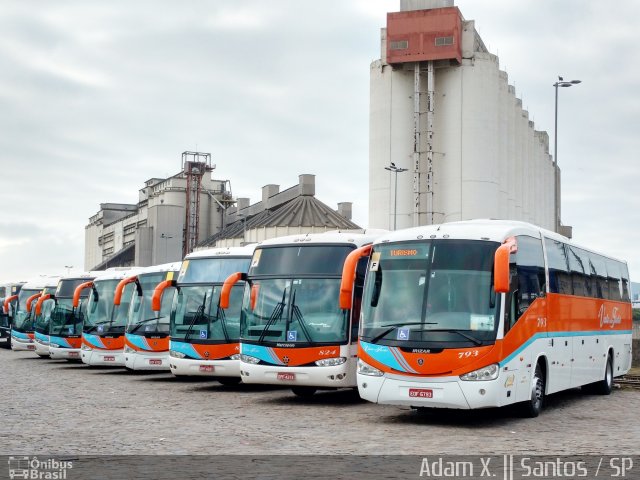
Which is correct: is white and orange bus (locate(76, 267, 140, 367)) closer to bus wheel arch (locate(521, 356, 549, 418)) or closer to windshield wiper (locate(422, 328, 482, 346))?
bus wheel arch (locate(521, 356, 549, 418))

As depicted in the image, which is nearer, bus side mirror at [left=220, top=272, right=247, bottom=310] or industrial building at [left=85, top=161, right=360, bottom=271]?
bus side mirror at [left=220, top=272, right=247, bottom=310]

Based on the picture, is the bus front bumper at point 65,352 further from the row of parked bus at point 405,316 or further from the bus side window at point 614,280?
the bus side window at point 614,280

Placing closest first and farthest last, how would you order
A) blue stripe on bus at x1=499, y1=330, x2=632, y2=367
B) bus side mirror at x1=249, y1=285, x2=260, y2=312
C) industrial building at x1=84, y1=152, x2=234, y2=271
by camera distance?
1. blue stripe on bus at x1=499, y1=330, x2=632, y2=367
2. bus side mirror at x1=249, y1=285, x2=260, y2=312
3. industrial building at x1=84, y1=152, x2=234, y2=271

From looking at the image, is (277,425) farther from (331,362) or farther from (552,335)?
(552,335)

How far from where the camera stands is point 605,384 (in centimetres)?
2141

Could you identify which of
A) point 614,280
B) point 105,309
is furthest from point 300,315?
point 105,309

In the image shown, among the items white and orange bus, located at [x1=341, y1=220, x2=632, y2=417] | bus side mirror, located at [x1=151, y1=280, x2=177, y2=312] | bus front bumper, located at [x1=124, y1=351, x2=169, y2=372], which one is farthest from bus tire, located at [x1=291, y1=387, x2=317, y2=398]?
bus front bumper, located at [x1=124, y1=351, x2=169, y2=372]

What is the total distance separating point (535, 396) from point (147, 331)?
13.2 meters

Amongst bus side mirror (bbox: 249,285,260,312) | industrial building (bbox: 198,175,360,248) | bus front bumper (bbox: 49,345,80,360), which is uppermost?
industrial building (bbox: 198,175,360,248)

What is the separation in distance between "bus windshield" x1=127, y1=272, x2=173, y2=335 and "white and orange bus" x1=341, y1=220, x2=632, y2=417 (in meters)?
11.1

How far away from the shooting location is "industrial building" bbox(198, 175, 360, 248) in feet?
277

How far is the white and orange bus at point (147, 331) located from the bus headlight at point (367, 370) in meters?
11.2

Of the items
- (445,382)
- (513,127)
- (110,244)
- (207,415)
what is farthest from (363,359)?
(110,244)

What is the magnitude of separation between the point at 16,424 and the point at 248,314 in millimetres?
5925
